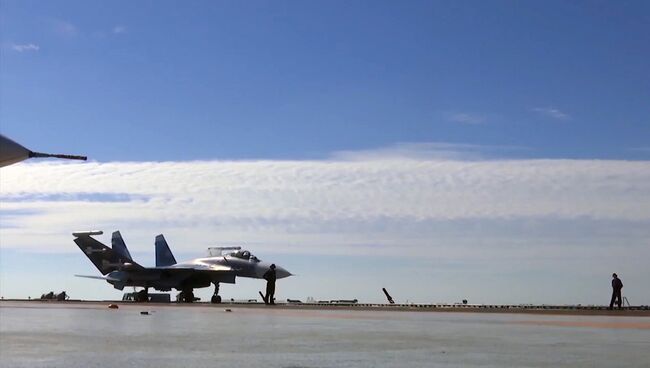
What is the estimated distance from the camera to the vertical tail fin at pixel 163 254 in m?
85.0

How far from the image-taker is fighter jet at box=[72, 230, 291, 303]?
66.7 m

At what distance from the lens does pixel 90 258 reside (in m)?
78.5

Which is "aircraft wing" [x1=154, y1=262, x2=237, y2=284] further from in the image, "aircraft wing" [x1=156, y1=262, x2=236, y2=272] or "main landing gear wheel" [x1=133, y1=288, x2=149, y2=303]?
"main landing gear wheel" [x1=133, y1=288, x2=149, y2=303]

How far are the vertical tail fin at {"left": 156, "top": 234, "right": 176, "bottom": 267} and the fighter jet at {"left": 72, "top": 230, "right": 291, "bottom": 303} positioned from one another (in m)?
5.85

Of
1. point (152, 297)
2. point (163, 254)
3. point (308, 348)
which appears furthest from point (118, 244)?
point (308, 348)

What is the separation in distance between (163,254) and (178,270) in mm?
15941

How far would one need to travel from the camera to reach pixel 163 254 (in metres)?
85.6

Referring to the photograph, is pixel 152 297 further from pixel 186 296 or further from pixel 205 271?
pixel 205 271

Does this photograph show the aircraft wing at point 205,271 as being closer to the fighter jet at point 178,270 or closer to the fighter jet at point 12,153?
the fighter jet at point 178,270

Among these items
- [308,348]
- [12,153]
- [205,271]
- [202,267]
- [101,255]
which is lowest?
[308,348]

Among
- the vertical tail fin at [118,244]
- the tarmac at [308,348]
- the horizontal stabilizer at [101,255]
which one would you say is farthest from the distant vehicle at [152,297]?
the tarmac at [308,348]

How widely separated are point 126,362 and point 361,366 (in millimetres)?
3121

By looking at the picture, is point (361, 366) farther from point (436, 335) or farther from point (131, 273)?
point (131, 273)

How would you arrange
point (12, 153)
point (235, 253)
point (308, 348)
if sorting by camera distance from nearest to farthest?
point (12, 153) → point (308, 348) → point (235, 253)
